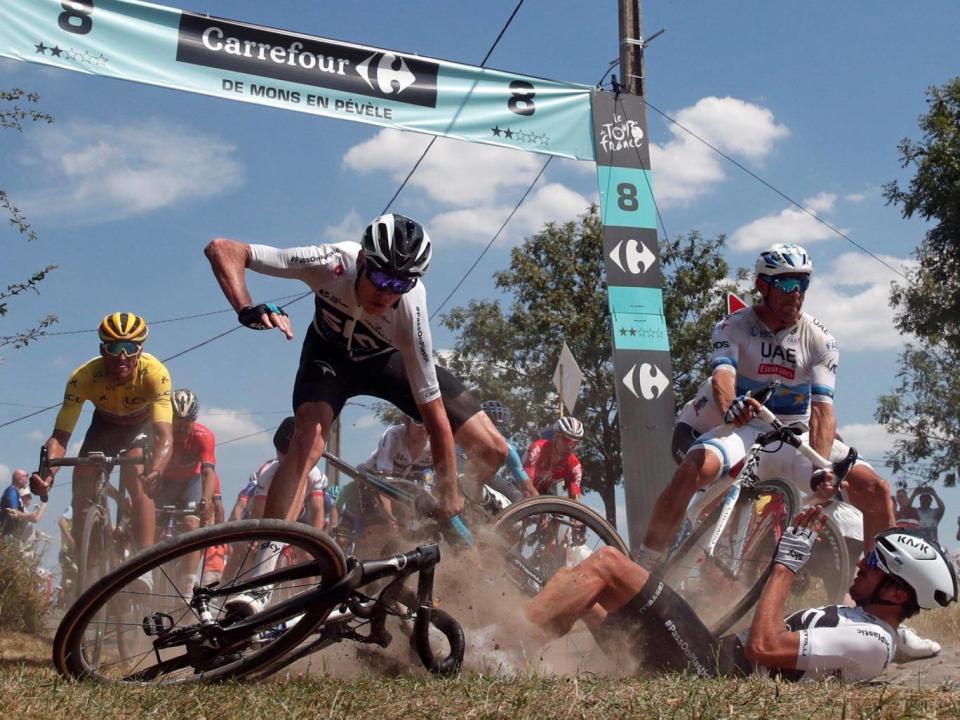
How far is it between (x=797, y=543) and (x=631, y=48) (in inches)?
335

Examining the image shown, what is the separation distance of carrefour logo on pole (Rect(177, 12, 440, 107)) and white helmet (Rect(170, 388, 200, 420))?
9.38 ft

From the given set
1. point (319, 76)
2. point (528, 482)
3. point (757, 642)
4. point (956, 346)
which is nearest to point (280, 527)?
point (757, 642)

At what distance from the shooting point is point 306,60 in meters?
9.27

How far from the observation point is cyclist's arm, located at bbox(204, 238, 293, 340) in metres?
4.18

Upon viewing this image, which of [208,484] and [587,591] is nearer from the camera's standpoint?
[587,591]

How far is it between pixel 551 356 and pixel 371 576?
86.8ft

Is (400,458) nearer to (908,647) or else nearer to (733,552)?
(733,552)

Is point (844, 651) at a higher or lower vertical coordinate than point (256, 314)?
lower

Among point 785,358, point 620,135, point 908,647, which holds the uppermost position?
point 620,135

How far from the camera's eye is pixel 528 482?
7.75 m

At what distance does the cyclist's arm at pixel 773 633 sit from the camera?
4301 millimetres

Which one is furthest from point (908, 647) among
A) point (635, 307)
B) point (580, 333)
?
point (580, 333)

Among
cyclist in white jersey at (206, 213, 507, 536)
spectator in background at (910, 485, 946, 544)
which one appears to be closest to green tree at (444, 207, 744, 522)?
spectator in background at (910, 485, 946, 544)

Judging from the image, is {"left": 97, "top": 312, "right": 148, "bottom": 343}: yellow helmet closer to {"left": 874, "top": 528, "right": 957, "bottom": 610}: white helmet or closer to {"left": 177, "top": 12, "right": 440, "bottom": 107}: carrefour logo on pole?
{"left": 177, "top": 12, "right": 440, "bottom": 107}: carrefour logo on pole
